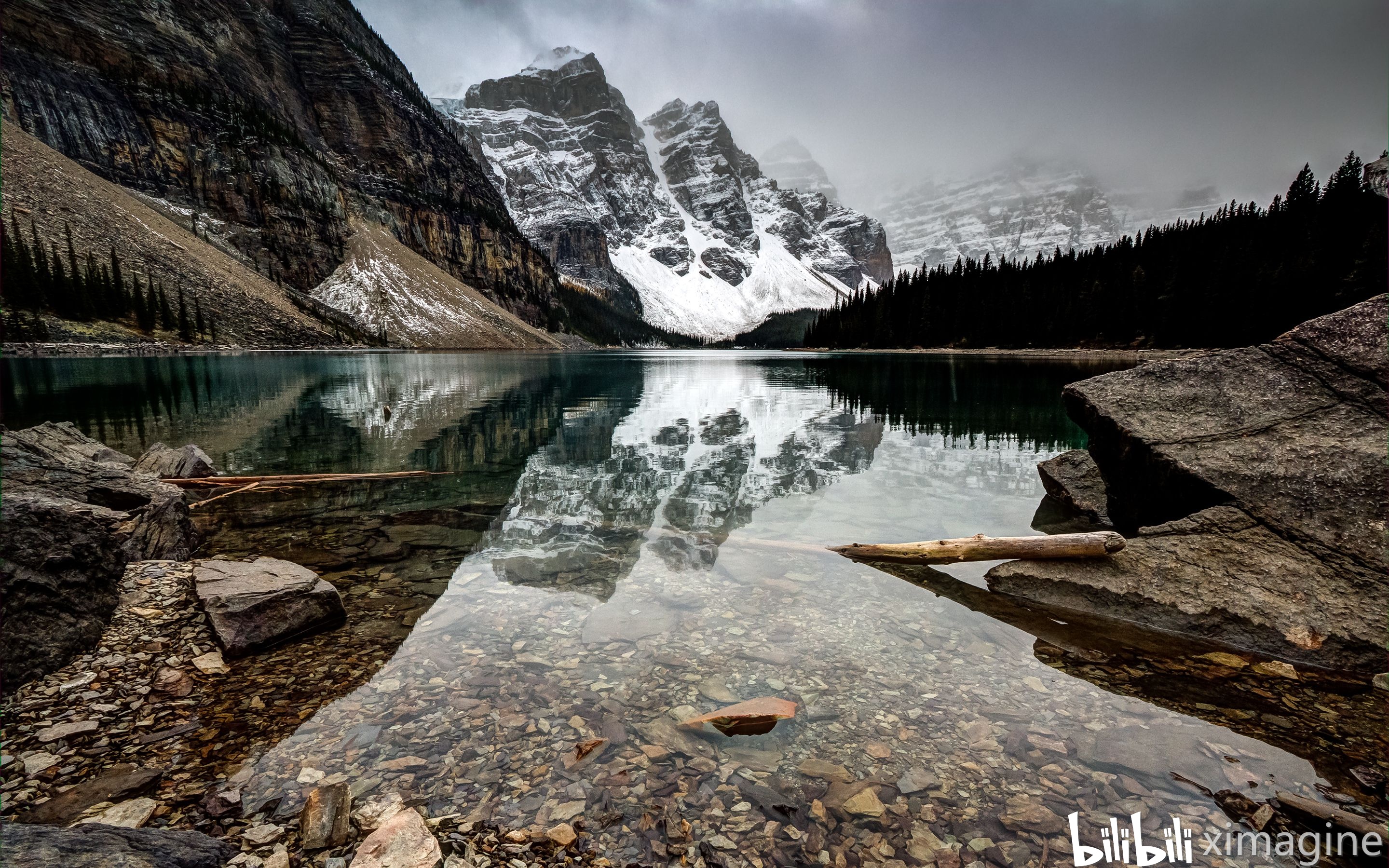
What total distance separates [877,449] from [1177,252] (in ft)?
314

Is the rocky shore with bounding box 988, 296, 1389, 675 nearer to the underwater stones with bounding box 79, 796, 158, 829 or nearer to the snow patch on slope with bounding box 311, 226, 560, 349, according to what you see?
the underwater stones with bounding box 79, 796, 158, 829

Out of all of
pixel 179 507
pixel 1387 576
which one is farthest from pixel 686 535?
pixel 1387 576

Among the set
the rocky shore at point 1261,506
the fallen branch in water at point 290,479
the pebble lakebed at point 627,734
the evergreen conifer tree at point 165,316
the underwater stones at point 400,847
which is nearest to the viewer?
the underwater stones at point 400,847

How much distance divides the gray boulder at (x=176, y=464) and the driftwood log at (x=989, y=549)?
49.6 ft

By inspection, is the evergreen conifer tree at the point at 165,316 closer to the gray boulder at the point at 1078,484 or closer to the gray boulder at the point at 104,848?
the gray boulder at the point at 104,848

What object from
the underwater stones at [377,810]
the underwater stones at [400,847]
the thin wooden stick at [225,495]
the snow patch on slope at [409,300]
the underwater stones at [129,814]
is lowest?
the underwater stones at [377,810]

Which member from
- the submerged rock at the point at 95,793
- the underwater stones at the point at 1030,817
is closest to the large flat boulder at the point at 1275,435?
the underwater stones at the point at 1030,817

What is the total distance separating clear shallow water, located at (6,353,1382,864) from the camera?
13.6 feet

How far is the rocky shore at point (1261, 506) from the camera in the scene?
661cm

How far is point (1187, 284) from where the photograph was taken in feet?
250

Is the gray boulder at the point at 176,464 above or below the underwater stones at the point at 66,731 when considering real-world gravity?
above

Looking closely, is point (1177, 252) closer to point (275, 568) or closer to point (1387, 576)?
point (1387, 576)

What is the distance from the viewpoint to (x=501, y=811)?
3.93m

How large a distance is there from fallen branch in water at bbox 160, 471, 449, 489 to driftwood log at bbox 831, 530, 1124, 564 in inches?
454
